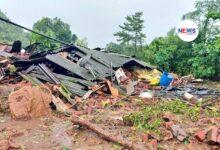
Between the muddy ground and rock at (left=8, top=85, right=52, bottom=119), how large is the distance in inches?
7.2

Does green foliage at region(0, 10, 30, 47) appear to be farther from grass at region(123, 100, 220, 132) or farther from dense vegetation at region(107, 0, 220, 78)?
grass at region(123, 100, 220, 132)

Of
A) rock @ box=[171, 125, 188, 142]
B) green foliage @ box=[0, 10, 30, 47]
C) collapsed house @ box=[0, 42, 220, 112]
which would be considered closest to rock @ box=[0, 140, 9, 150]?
rock @ box=[171, 125, 188, 142]

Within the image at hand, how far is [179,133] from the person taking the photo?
303 inches

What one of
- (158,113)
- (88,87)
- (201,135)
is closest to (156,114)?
(158,113)

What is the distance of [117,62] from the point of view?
16.9m

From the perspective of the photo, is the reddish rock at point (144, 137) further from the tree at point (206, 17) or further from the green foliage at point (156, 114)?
the tree at point (206, 17)

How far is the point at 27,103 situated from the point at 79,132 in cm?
176

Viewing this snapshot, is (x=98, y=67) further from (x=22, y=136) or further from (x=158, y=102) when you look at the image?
(x=22, y=136)

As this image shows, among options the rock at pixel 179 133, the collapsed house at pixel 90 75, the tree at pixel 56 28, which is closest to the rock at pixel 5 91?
the collapsed house at pixel 90 75

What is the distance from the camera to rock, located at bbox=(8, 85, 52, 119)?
9055 mm

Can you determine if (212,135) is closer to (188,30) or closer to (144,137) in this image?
(144,137)

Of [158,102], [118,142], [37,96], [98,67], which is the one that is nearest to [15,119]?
[37,96]

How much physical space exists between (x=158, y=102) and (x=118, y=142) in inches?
174

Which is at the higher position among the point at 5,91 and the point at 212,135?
the point at 5,91
